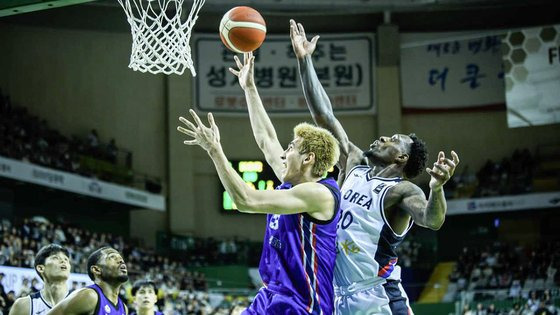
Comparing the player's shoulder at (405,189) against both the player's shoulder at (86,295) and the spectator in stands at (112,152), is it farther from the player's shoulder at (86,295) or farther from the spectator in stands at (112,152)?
the spectator in stands at (112,152)

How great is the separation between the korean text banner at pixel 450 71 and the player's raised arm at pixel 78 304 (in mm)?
22767

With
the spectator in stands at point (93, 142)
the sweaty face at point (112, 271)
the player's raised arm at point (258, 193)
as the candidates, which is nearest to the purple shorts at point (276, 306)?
the player's raised arm at point (258, 193)

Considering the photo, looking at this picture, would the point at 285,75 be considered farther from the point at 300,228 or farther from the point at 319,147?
the point at 300,228

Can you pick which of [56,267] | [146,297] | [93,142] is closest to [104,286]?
[56,267]

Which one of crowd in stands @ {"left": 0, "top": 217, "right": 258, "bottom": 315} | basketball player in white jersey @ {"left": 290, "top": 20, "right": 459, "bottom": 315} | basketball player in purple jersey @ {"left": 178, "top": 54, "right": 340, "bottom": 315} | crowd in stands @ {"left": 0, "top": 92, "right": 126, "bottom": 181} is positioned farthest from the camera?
crowd in stands @ {"left": 0, "top": 92, "right": 126, "bottom": 181}

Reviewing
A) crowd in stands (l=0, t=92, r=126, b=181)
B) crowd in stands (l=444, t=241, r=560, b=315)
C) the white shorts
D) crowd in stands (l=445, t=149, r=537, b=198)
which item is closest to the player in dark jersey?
the white shorts

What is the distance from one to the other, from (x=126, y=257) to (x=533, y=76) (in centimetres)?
1245

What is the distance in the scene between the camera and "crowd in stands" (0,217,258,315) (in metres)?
16.8

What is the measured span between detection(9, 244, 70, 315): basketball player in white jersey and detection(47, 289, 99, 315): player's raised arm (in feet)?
3.45

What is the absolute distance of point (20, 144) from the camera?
2236 cm

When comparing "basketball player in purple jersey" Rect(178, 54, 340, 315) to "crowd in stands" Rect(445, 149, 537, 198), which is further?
"crowd in stands" Rect(445, 149, 537, 198)

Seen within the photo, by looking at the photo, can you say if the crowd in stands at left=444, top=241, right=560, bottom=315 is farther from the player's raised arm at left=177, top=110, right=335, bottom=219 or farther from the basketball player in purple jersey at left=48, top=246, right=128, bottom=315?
the player's raised arm at left=177, top=110, right=335, bottom=219

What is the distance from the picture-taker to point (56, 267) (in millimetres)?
7336

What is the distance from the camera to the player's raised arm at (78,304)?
20.3 ft
